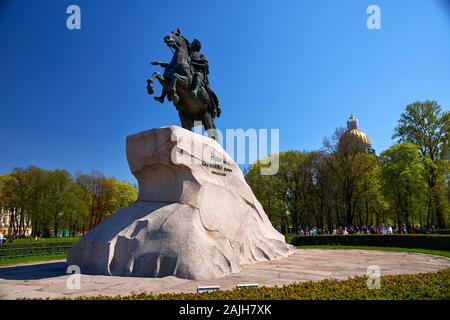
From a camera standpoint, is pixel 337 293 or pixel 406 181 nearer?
pixel 337 293

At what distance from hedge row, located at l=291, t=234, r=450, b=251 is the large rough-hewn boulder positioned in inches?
444

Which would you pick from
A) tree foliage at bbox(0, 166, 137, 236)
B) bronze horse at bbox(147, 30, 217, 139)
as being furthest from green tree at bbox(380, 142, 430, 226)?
tree foliage at bbox(0, 166, 137, 236)

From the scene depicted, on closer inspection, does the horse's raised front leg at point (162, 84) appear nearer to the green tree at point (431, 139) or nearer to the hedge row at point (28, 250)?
the hedge row at point (28, 250)

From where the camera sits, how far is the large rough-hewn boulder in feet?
29.4

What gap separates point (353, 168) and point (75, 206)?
40.5m

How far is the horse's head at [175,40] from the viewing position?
537 inches

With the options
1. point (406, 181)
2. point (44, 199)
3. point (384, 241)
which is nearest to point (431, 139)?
point (406, 181)

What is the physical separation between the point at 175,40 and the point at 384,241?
19088 mm

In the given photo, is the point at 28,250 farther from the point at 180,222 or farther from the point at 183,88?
the point at 180,222

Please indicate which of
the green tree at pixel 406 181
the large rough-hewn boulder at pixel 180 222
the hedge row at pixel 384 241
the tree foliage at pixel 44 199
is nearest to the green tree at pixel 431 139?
the green tree at pixel 406 181

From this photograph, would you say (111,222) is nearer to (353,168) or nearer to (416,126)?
(353,168)

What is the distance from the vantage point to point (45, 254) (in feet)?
64.5

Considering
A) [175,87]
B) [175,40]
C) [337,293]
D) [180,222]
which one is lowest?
[337,293]

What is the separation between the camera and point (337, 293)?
5316mm
